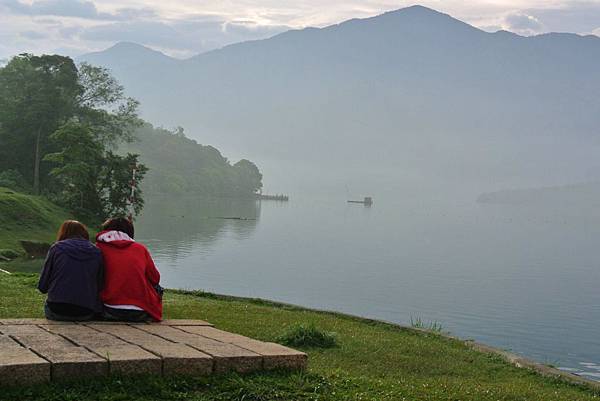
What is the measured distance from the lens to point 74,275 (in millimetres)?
9727

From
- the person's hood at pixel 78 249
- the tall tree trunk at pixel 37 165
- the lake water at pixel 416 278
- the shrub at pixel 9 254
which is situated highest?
the tall tree trunk at pixel 37 165

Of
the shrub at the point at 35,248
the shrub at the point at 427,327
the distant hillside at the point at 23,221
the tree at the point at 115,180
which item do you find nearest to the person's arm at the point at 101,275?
the shrub at the point at 427,327

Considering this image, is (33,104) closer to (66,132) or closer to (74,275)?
(66,132)

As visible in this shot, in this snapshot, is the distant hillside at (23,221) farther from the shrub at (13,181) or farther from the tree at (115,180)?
the shrub at (13,181)

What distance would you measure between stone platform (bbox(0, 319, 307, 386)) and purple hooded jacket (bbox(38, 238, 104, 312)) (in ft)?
1.08

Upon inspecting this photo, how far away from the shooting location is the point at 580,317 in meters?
49.1

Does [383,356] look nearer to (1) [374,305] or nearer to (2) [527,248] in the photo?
(1) [374,305]

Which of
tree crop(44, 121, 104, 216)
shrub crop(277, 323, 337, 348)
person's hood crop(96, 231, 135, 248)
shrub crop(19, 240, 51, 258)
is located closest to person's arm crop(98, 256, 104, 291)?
person's hood crop(96, 231, 135, 248)

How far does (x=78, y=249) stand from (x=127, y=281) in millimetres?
733

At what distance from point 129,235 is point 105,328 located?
1657mm

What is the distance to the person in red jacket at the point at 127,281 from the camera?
9.98 meters

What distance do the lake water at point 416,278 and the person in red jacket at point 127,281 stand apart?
24.1 m

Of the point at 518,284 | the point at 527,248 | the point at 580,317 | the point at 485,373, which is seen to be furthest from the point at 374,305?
the point at 527,248

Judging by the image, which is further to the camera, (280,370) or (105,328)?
(105,328)
